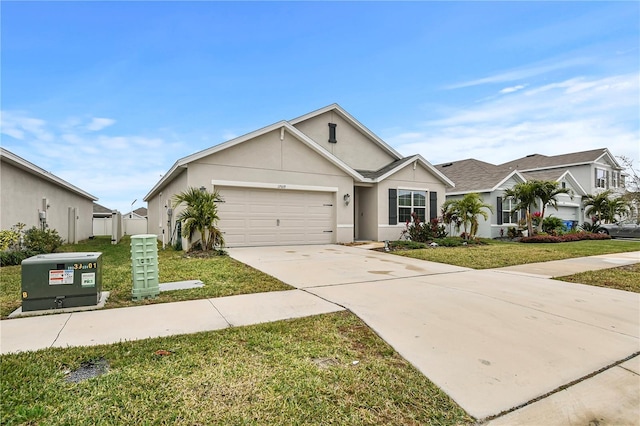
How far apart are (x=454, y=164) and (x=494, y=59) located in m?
12.7

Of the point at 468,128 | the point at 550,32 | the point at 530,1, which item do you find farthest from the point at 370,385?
the point at 468,128

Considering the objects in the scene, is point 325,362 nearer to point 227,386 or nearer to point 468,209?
point 227,386

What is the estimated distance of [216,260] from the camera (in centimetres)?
934

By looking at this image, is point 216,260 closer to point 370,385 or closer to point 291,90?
point 370,385

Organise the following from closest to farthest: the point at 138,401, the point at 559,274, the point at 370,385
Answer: the point at 138,401
the point at 370,385
the point at 559,274

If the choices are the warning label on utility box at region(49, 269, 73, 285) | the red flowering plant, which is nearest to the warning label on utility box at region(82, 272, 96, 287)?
the warning label on utility box at region(49, 269, 73, 285)

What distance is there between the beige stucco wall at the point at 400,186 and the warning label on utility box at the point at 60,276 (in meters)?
12.9

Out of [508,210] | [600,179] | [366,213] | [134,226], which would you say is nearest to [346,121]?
[366,213]

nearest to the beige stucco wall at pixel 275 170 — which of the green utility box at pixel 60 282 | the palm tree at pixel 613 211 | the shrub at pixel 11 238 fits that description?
the shrub at pixel 11 238

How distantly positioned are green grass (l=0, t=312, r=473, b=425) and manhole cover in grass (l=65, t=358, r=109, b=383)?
0.19 ft

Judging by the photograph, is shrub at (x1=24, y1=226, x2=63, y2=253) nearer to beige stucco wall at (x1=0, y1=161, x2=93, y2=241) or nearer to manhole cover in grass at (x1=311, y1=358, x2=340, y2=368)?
beige stucco wall at (x1=0, y1=161, x2=93, y2=241)

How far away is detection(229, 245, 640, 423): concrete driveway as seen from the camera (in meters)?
2.91

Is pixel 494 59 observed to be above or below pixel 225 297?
above

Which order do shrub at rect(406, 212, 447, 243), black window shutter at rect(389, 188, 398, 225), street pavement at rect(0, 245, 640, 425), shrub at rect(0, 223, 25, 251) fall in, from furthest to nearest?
black window shutter at rect(389, 188, 398, 225), shrub at rect(406, 212, 447, 243), shrub at rect(0, 223, 25, 251), street pavement at rect(0, 245, 640, 425)
